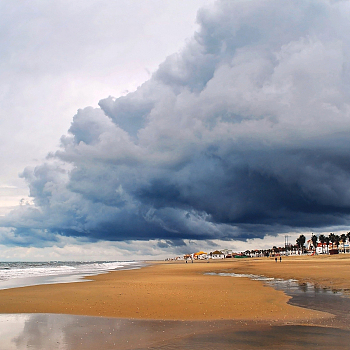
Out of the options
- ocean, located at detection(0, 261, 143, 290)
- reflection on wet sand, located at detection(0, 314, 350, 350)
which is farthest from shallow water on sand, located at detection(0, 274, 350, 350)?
ocean, located at detection(0, 261, 143, 290)

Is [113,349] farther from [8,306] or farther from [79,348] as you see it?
[8,306]

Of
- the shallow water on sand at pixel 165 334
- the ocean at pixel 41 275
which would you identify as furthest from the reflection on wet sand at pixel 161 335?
the ocean at pixel 41 275

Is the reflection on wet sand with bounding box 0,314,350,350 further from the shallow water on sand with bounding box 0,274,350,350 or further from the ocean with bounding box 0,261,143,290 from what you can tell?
the ocean with bounding box 0,261,143,290

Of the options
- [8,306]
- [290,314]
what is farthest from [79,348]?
[8,306]

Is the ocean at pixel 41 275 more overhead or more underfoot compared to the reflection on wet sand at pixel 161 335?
more underfoot

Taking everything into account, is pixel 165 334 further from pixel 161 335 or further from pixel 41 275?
pixel 41 275

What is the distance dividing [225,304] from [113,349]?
8.22 meters

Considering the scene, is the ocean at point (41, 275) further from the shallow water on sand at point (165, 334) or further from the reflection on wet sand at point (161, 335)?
the reflection on wet sand at point (161, 335)

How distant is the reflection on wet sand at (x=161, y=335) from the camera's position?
9.50 m

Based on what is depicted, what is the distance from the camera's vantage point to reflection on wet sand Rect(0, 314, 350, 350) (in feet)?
31.2

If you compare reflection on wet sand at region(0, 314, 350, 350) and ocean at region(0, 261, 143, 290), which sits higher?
reflection on wet sand at region(0, 314, 350, 350)

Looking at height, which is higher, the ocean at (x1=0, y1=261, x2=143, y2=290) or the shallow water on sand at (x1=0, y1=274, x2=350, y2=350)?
the shallow water on sand at (x1=0, y1=274, x2=350, y2=350)

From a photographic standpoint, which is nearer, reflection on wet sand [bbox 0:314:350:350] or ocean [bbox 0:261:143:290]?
reflection on wet sand [bbox 0:314:350:350]

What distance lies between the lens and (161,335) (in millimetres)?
10680
